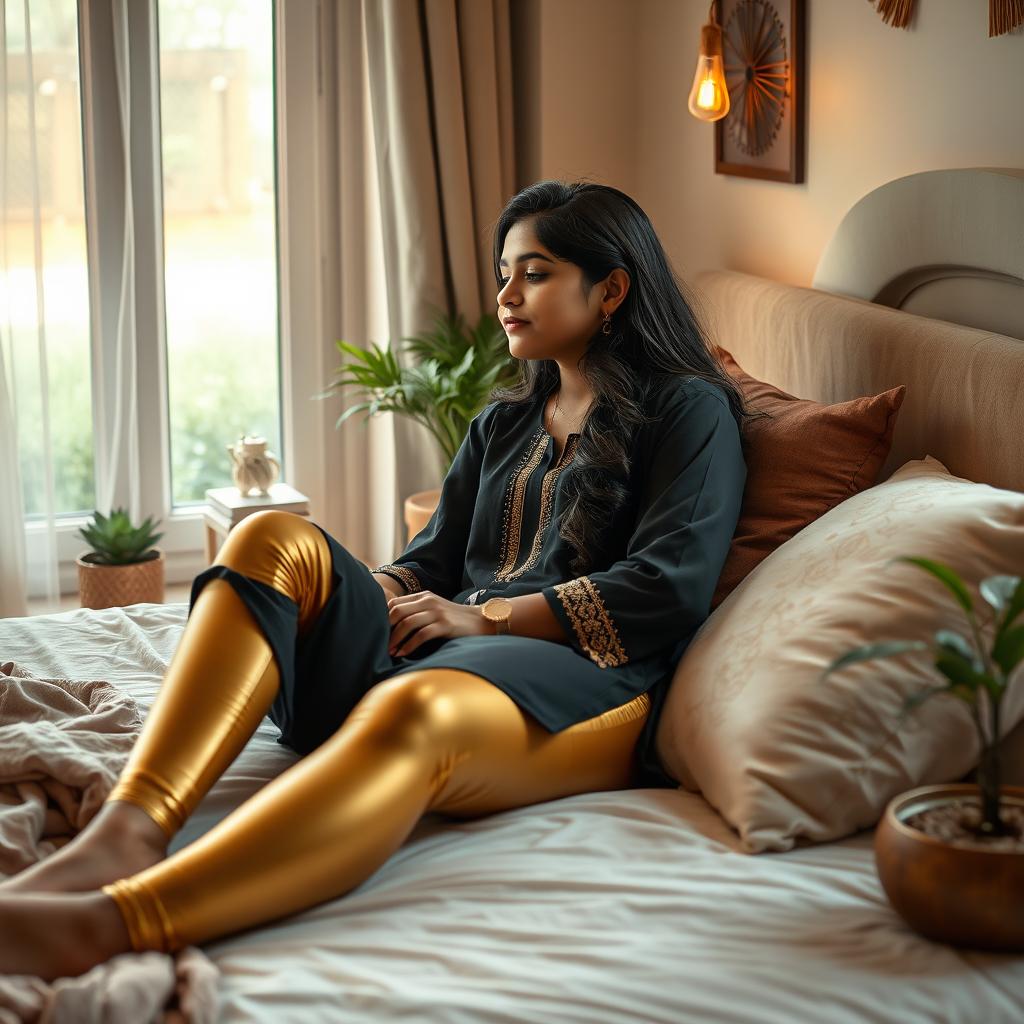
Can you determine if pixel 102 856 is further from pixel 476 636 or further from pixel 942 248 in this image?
pixel 942 248

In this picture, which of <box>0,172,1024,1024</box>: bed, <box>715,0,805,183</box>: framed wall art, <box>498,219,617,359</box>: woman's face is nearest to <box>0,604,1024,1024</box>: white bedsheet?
<box>0,172,1024,1024</box>: bed

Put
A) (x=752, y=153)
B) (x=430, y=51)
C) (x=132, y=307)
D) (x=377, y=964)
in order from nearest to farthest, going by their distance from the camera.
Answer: (x=377, y=964) → (x=752, y=153) → (x=430, y=51) → (x=132, y=307)

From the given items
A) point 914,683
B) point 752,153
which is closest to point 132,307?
point 752,153

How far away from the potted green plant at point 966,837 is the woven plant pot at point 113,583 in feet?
8.38

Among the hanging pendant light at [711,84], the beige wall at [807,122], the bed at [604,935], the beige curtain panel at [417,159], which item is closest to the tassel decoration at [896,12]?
the beige wall at [807,122]

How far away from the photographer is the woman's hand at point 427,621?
1867mm

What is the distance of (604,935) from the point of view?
1352 mm

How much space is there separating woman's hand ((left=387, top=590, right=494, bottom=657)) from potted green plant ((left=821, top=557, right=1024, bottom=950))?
71cm

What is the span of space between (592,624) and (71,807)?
709 millimetres

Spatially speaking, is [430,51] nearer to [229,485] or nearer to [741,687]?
[229,485]

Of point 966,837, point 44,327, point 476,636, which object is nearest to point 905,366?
point 476,636

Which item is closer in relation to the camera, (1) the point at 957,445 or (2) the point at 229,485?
(1) the point at 957,445

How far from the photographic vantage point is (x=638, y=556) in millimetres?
1896

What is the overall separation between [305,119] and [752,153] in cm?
144
